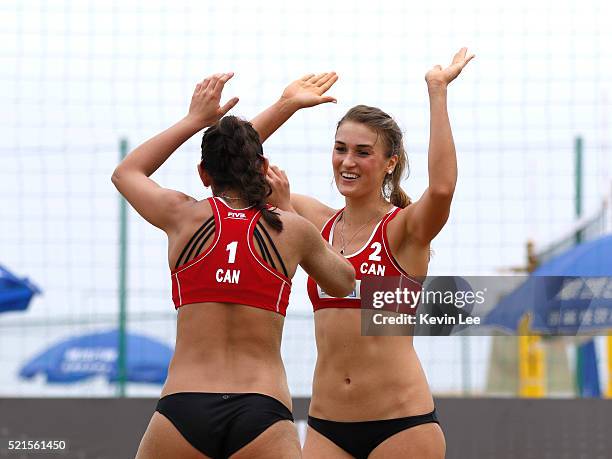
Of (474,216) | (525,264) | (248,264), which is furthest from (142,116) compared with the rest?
(248,264)

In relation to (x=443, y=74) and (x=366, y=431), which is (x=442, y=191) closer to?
(x=443, y=74)

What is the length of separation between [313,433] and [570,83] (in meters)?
3.24

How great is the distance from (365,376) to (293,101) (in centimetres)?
105

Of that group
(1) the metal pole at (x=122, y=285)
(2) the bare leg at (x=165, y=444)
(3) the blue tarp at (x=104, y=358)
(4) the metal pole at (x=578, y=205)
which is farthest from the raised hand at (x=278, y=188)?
(3) the blue tarp at (x=104, y=358)

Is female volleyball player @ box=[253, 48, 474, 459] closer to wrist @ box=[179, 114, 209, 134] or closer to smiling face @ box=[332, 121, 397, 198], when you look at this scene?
smiling face @ box=[332, 121, 397, 198]

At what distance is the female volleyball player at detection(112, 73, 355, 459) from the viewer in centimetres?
341

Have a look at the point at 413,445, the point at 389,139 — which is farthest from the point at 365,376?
the point at 389,139

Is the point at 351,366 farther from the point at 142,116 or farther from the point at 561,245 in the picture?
the point at 561,245

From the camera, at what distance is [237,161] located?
11.7ft

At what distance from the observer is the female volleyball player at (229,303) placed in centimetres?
341

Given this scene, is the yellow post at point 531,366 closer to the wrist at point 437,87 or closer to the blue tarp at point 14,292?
the blue tarp at point 14,292

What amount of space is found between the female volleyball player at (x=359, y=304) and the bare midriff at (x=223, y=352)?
684 millimetres

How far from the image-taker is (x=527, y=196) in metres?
6.77

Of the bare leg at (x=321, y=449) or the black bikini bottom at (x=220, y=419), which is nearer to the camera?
the black bikini bottom at (x=220, y=419)
